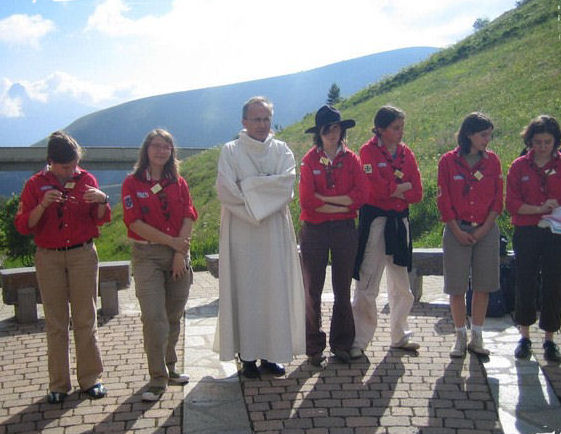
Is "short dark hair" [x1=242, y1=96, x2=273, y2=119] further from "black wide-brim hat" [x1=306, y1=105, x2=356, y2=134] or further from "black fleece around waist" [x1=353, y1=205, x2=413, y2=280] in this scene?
"black fleece around waist" [x1=353, y1=205, x2=413, y2=280]

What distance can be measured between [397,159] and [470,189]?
651 mm

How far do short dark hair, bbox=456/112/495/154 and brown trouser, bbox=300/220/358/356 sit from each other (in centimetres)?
116

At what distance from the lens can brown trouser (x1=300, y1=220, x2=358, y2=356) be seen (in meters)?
5.37

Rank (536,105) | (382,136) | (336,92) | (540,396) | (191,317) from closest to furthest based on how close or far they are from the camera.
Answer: (540,396), (382,136), (191,317), (536,105), (336,92)

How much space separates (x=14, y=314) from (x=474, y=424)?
5351 mm

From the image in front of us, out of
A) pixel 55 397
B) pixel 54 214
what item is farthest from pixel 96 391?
pixel 54 214

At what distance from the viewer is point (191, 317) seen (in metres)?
7.18

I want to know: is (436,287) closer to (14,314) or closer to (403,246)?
(403,246)

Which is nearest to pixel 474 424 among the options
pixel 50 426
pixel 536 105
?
pixel 50 426

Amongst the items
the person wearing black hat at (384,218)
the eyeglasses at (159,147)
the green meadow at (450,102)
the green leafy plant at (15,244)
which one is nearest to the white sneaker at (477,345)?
the person wearing black hat at (384,218)

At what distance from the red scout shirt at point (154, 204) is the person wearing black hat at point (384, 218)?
5.28 feet

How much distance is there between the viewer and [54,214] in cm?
478

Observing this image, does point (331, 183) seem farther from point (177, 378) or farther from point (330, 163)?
point (177, 378)

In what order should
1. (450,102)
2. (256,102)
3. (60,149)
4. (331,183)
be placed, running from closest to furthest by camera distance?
(60,149) → (256,102) → (331,183) → (450,102)
